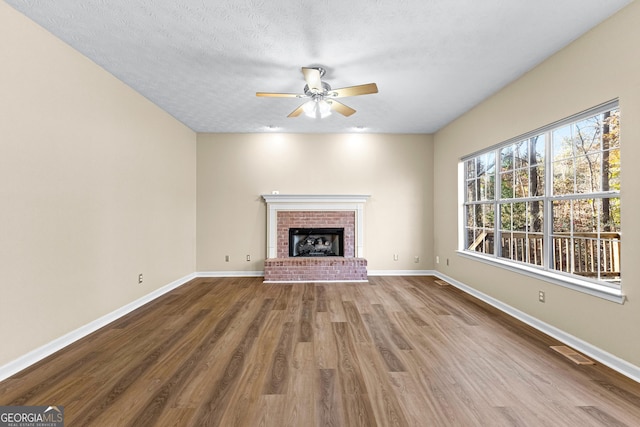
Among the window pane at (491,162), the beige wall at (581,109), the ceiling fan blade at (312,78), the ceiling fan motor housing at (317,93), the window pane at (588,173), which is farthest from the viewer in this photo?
the window pane at (491,162)

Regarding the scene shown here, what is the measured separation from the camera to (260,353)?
236 centimetres

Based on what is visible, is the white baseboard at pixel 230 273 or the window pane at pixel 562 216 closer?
the window pane at pixel 562 216

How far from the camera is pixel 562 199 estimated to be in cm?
269

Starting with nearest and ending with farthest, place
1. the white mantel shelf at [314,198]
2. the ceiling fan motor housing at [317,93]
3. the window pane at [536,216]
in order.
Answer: the ceiling fan motor housing at [317,93], the window pane at [536,216], the white mantel shelf at [314,198]

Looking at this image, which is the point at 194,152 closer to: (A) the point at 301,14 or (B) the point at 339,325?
(A) the point at 301,14

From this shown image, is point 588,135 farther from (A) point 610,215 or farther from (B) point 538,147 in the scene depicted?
(A) point 610,215

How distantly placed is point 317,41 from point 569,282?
310 cm

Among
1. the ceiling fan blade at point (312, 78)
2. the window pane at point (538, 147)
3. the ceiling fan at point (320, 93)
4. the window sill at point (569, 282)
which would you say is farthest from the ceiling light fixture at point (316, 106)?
the window sill at point (569, 282)

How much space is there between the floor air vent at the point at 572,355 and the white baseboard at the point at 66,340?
14.0 feet

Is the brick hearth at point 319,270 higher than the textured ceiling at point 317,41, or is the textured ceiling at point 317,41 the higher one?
the textured ceiling at point 317,41

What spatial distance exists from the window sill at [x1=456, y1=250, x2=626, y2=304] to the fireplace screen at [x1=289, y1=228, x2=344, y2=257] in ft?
8.50

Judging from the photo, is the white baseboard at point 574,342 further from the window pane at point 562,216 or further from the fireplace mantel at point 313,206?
the fireplace mantel at point 313,206

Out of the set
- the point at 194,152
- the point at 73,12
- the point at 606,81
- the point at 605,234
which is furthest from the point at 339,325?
the point at 194,152

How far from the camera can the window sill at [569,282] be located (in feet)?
7.00
